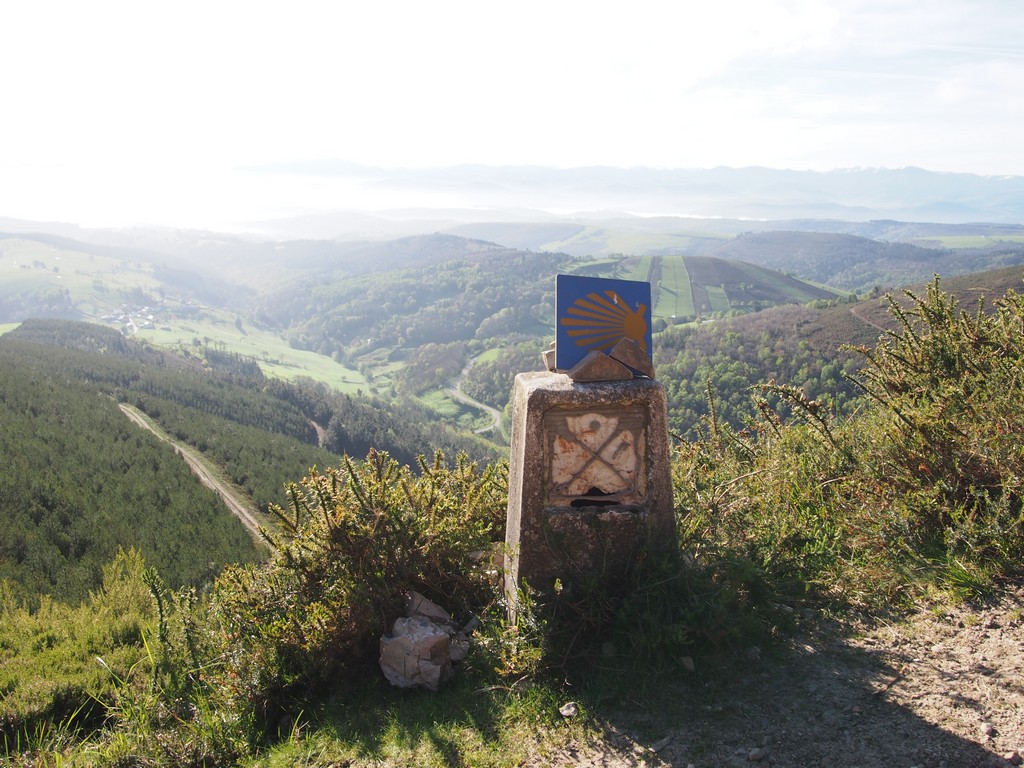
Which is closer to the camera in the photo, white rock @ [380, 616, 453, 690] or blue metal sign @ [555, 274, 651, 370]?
white rock @ [380, 616, 453, 690]

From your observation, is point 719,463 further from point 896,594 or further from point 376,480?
point 376,480

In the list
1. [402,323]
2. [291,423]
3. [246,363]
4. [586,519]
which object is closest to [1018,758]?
[586,519]

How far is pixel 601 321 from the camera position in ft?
13.8

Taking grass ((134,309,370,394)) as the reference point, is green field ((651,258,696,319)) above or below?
above

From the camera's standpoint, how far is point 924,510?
413cm

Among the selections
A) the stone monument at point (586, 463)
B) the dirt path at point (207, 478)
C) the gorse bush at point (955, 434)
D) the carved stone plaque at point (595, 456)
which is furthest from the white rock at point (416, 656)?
the dirt path at point (207, 478)

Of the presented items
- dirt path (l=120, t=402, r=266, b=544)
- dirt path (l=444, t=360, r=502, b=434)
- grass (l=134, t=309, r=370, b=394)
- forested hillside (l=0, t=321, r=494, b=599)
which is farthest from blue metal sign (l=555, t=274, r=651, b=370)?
grass (l=134, t=309, r=370, b=394)

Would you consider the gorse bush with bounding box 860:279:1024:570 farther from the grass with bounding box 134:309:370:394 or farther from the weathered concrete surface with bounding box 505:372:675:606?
the grass with bounding box 134:309:370:394

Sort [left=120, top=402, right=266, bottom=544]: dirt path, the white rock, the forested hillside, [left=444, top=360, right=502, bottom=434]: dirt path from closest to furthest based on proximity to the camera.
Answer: the white rock, the forested hillside, [left=120, top=402, right=266, bottom=544]: dirt path, [left=444, top=360, right=502, bottom=434]: dirt path

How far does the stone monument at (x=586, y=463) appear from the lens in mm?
3920

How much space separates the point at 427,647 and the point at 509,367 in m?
105

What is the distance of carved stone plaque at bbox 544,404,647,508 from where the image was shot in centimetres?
396

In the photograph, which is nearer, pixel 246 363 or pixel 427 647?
pixel 427 647

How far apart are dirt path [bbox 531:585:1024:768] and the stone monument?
866 millimetres
